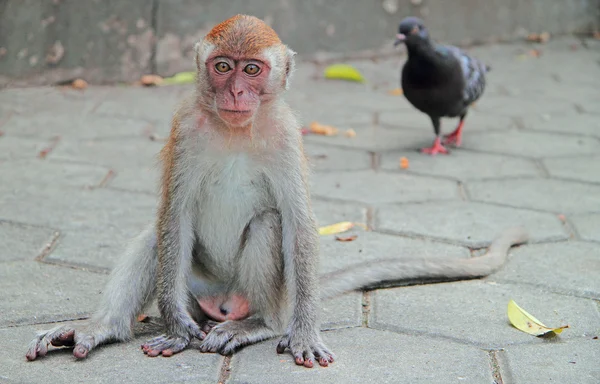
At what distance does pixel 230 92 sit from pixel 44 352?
1.21 metres

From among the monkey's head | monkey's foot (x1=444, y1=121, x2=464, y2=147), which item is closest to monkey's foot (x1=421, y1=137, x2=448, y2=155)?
monkey's foot (x1=444, y1=121, x2=464, y2=147)

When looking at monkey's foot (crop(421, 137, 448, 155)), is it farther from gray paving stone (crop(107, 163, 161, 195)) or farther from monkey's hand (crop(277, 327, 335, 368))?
monkey's hand (crop(277, 327, 335, 368))

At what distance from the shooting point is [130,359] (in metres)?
3.33

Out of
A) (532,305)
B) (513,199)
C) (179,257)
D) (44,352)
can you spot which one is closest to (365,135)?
(513,199)

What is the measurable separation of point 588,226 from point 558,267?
2.27 ft

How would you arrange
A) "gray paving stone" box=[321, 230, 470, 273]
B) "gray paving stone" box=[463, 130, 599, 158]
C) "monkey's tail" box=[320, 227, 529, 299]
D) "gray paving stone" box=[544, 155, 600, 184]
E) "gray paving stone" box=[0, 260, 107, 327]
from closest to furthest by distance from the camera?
"gray paving stone" box=[0, 260, 107, 327] < "monkey's tail" box=[320, 227, 529, 299] < "gray paving stone" box=[321, 230, 470, 273] < "gray paving stone" box=[544, 155, 600, 184] < "gray paving stone" box=[463, 130, 599, 158]

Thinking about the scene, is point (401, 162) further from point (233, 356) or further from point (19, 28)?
point (19, 28)

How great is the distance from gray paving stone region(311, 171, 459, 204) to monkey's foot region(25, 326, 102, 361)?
2.26 metres

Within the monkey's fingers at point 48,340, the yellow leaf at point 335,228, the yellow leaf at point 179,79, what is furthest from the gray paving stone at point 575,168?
the monkey's fingers at point 48,340

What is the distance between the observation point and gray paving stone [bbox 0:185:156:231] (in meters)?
4.77

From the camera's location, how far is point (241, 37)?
3.29 metres

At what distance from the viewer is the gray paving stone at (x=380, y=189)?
534 cm

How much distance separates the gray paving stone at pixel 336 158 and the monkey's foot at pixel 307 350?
2429 mm

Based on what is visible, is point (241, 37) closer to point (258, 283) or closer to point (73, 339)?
point (258, 283)
